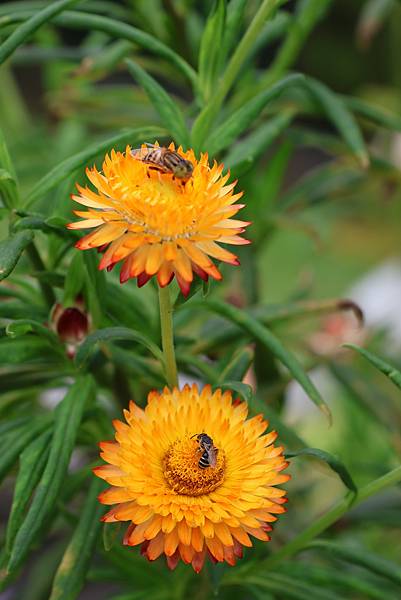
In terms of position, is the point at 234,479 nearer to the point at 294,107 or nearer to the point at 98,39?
the point at 294,107

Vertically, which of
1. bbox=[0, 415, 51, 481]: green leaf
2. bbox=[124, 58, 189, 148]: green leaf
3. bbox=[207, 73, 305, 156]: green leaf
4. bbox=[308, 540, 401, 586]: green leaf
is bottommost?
bbox=[308, 540, 401, 586]: green leaf

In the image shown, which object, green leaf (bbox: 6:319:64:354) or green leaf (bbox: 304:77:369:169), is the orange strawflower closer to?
green leaf (bbox: 6:319:64:354)

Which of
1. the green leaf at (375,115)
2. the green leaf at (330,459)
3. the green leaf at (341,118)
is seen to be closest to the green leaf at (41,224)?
the green leaf at (330,459)

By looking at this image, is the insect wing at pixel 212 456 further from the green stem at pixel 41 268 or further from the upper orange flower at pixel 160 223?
the green stem at pixel 41 268

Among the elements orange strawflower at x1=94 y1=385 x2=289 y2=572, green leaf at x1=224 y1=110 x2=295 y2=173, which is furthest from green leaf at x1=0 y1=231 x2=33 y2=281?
green leaf at x1=224 y1=110 x2=295 y2=173

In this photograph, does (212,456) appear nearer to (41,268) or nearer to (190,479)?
(190,479)

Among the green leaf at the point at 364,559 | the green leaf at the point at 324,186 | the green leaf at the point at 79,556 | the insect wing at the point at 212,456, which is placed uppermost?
the green leaf at the point at 324,186
